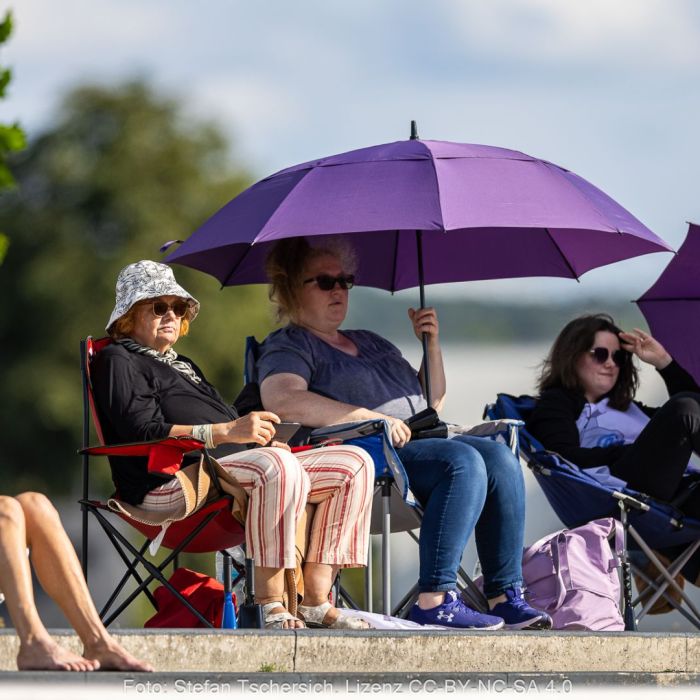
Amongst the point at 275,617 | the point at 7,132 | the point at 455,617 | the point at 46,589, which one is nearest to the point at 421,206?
the point at 455,617

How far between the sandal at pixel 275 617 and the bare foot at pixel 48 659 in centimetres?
97

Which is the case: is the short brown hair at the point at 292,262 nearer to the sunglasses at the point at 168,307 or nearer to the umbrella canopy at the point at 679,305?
the sunglasses at the point at 168,307

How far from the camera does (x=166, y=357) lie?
560cm

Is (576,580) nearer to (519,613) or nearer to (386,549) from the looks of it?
(519,613)

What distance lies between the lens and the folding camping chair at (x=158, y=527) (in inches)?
199

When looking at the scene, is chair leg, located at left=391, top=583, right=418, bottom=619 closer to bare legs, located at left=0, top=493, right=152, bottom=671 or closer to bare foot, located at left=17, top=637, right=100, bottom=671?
bare legs, located at left=0, top=493, right=152, bottom=671

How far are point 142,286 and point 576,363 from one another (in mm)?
1915

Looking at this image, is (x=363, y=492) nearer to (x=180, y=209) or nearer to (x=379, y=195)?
(x=379, y=195)

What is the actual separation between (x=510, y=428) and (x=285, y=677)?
83.3 inches

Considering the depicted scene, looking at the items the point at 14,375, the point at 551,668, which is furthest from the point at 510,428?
the point at 14,375

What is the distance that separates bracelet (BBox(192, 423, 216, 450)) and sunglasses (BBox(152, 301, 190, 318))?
0.56 m

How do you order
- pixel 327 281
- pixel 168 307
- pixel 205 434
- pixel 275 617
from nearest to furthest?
1. pixel 275 617
2. pixel 205 434
3. pixel 168 307
4. pixel 327 281

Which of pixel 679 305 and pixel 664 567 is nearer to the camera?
pixel 664 567

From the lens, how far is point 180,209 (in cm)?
2450
